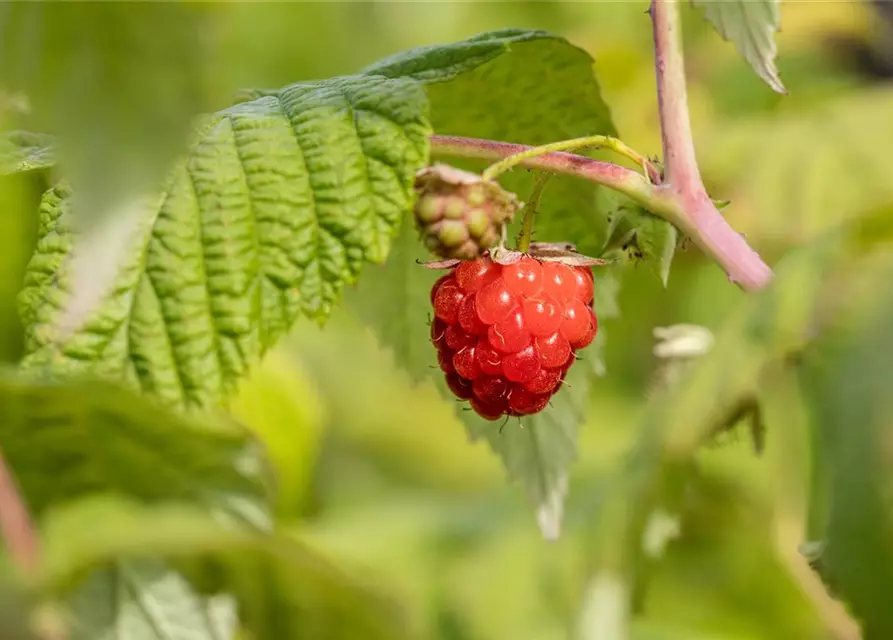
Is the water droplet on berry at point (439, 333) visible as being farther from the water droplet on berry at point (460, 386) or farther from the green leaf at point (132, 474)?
the green leaf at point (132, 474)

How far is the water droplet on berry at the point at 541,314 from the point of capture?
811 millimetres

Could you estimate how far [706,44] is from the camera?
10.3ft

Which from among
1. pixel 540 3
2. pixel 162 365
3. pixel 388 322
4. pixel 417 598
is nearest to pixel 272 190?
pixel 162 365

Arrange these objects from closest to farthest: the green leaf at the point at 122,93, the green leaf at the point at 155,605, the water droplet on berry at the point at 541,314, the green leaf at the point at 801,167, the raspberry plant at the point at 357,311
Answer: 1. the green leaf at the point at 122,93
2. the raspberry plant at the point at 357,311
3. the water droplet on berry at the point at 541,314
4. the green leaf at the point at 155,605
5. the green leaf at the point at 801,167

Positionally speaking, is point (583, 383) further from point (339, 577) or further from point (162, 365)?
point (162, 365)

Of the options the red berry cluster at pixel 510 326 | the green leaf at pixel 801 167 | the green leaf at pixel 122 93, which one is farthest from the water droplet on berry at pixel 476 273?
the green leaf at pixel 801 167

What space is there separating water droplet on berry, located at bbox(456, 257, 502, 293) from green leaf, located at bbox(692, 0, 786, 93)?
0.78 ft

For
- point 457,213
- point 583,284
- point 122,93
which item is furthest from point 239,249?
point 122,93

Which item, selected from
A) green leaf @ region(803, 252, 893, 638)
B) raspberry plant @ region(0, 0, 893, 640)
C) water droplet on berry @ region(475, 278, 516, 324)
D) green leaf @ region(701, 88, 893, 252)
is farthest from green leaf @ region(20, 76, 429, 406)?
green leaf @ region(701, 88, 893, 252)

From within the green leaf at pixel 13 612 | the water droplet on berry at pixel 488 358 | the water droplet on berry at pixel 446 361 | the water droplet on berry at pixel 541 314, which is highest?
the water droplet on berry at pixel 541 314

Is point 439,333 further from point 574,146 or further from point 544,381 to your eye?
point 574,146

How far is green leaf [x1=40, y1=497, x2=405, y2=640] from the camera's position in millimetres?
884

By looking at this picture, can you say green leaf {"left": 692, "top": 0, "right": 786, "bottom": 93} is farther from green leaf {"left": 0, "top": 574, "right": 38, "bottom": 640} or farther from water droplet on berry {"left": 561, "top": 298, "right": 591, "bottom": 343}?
green leaf {"left": 0, "top": 574, "right": 38, "bottom": 640}

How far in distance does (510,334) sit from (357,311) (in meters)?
0.24
